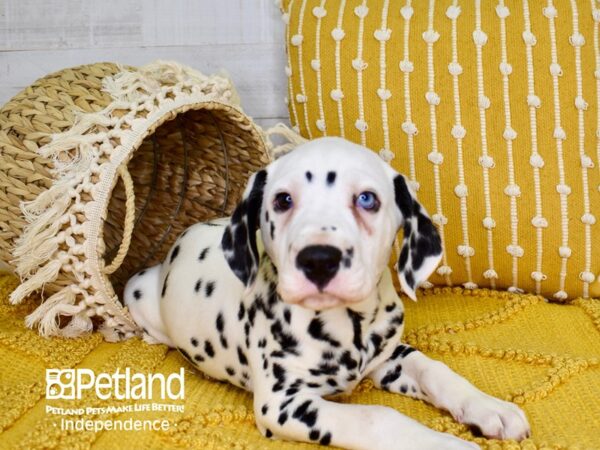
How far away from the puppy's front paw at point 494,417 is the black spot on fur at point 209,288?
0.78 metres

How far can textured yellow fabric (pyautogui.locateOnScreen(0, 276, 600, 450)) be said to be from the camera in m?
1.76

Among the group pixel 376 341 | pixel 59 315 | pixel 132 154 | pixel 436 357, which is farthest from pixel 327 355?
pixel 59 315

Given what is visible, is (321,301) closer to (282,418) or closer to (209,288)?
(282,418)

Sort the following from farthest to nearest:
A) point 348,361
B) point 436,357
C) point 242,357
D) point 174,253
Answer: point 174,253
point 436,357
point 242,357
point 348,361

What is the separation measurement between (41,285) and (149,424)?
2.31 ft

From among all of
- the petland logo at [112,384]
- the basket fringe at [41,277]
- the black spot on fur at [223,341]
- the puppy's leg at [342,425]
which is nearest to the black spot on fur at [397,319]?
the puppy's leg at [342,425]

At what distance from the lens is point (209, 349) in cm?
208

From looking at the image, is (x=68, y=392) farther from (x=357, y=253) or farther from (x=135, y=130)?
(x=357, y=253)

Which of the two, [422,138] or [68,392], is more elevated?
[422,138]

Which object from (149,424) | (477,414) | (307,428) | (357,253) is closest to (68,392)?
(149,424)

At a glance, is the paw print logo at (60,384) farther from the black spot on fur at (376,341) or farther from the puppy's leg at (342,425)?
the black spot on fur at (376,341)

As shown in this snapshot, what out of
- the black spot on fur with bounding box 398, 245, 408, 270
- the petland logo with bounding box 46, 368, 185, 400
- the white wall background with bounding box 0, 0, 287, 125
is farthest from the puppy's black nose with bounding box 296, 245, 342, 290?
the white wall background with bounding box 0, 0, 287, 125

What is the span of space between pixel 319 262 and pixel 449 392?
1.87 ft

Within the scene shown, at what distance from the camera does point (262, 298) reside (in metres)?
1.93
